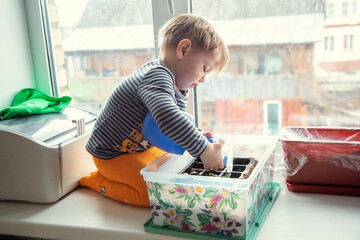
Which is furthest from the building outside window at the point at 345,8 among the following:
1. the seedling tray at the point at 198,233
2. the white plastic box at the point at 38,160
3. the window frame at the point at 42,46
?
the window frame at the point at 42,46

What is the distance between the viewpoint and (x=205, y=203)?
768 millimetres

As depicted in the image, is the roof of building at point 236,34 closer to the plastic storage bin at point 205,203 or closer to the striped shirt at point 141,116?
the striped shirt at point 141,116

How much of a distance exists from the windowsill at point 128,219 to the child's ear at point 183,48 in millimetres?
378

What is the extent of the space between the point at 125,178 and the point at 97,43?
0.53m

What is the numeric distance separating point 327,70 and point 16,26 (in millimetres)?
981

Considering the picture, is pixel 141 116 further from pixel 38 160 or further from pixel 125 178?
pixel 38 160

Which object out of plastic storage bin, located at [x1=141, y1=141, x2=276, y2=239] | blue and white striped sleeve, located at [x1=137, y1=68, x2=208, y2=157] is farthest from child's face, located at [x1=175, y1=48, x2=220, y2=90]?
plastic storage bin, located at [x1=141, y1=141, x2=276, y2=239]

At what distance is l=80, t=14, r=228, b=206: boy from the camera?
0.88m

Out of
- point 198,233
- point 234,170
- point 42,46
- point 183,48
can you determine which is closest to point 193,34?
point 183,48

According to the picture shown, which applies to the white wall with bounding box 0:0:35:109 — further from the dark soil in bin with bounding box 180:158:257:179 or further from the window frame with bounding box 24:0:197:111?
the dark soil in bin with bounding box 180:158:257:179

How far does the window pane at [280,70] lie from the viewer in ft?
3.28

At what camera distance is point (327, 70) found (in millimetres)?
1011

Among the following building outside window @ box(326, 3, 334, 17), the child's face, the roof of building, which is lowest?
the child's face

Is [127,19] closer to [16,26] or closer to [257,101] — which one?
[16,26]
